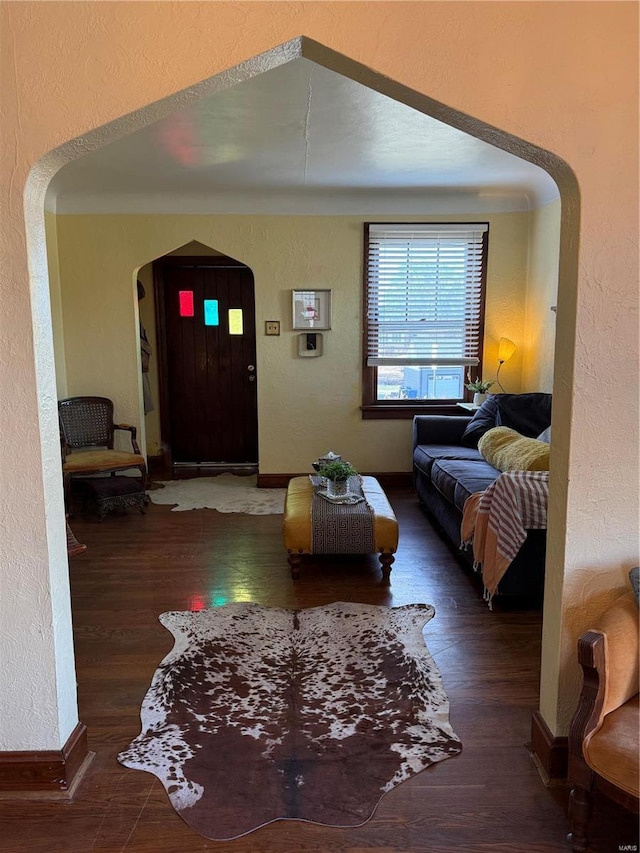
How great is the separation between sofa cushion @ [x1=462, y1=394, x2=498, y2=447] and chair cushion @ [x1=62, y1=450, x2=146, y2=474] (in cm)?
281

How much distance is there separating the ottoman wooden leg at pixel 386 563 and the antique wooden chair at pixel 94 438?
2373mm

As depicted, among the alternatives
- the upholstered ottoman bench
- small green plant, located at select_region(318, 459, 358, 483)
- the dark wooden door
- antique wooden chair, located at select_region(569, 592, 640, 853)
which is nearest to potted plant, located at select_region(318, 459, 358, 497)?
small green plant, located at select_region(318, 459, 358, 483)

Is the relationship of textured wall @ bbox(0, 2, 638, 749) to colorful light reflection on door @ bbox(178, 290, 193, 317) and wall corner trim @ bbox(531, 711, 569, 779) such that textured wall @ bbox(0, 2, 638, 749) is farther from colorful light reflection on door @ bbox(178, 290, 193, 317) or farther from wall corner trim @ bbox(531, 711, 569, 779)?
colorful light reflection on door @ bbox(178, 290, 193, 317)

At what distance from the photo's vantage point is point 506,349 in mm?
5488

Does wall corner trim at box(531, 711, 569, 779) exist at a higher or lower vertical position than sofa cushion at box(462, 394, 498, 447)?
lower

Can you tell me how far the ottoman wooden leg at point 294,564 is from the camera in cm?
362

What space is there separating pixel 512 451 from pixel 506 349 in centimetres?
175

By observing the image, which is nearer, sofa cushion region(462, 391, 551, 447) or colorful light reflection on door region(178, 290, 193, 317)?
sofa cushion region(462, 391, 551, 447)

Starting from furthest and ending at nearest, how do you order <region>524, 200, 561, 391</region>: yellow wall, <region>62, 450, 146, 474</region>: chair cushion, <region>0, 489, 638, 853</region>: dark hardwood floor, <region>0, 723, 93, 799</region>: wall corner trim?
1. <region>524, 200, 561, 391</region>: yellow wall
2. <region>62, 450, 146, 474</region>: chair cushion
3. <region>0, 723, 93, 799</region>: wall corner trim
4. <region>0, 489, 638, 853</region>: dark hardwood floor

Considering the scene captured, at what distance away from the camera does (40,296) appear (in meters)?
1.81

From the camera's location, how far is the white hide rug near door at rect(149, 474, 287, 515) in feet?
16.7

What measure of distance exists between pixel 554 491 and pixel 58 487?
1.62 metres

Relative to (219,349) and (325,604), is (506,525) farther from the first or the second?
(219,349)

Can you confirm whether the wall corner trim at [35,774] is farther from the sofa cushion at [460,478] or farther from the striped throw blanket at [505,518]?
the sofa cushion at [460,478]
